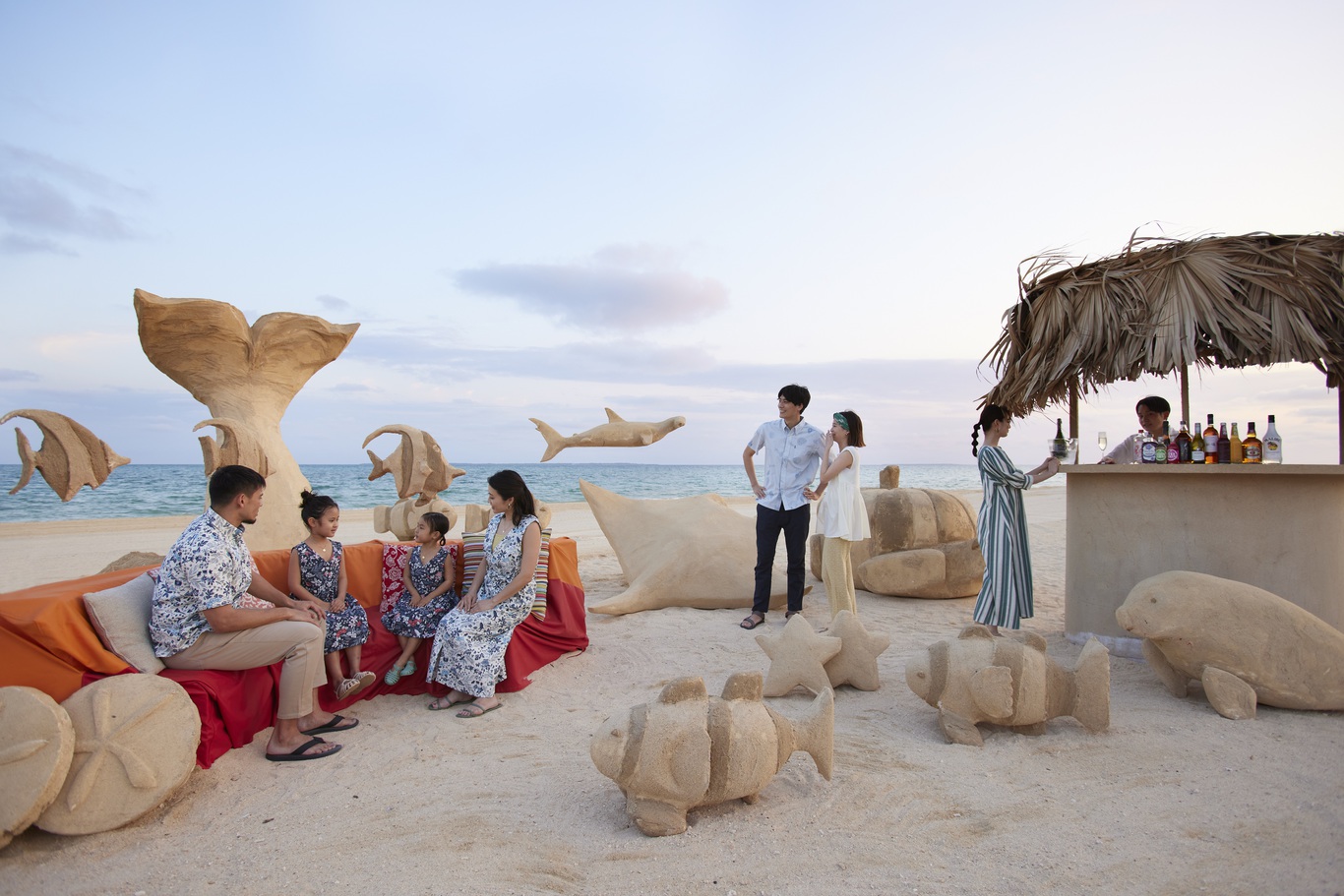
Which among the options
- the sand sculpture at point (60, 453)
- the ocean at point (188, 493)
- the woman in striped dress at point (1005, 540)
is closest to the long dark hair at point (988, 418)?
the woman in striped dress at point (1005, 540)

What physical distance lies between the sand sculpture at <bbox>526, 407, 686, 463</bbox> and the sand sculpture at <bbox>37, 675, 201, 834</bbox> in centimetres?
337

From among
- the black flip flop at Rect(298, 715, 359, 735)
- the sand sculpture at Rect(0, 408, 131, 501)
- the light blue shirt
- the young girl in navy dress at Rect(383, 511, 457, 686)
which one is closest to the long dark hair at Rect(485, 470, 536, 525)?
the young girl in navy dress at Rect(383, 511, 457, 686)

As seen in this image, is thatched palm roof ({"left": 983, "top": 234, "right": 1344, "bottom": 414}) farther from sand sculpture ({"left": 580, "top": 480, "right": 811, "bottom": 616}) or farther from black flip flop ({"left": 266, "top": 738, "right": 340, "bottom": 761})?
black flip flop ({"left": 266, "top": 738, "right": 340, "bottom": 761})

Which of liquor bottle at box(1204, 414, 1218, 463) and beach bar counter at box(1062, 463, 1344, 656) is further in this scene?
liquor bottle at box(1204, 414, 1218, 463)

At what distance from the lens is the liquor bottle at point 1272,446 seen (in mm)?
4551

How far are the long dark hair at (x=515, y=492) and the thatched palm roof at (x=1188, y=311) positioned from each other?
3536 millimetres

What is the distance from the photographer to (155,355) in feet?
19.8

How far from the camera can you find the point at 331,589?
13.8 feet

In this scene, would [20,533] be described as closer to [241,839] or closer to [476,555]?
[476,555]

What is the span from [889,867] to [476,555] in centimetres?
299

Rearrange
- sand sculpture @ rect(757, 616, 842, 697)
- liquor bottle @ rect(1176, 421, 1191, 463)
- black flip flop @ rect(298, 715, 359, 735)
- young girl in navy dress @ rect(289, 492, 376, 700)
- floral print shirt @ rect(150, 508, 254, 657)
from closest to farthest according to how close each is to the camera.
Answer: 1. floral print shirt @ rect(150, 508, 254, 657)
2. black flip flop @ rect(298, 715, 359, 735)
3. young girl in navy dress @ rect(289, 492, 376, 700)
4. sand sculpture @ rect(757, 616, 842, 697)
5. liquor bottle @ rect(1176, 421, 1191, 463)

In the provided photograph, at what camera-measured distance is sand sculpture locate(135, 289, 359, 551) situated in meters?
5.88

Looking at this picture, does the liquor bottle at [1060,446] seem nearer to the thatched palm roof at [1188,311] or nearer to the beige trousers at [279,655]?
the thatched palm roof at [1188,311]

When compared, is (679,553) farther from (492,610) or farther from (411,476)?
(492,610)
